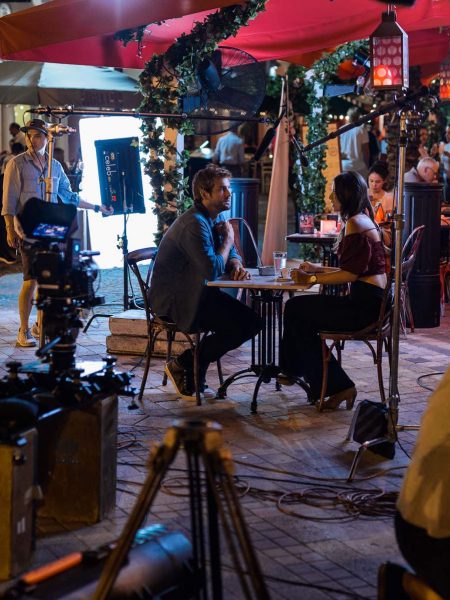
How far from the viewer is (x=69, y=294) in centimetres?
465

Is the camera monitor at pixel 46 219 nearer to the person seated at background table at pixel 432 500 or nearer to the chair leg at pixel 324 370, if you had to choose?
the person seated at background table at pixel 432 500

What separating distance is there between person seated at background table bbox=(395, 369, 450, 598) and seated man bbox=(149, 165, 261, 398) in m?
3.59

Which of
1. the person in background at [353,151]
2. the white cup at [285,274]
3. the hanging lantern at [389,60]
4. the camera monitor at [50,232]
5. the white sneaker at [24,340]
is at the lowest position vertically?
the white sneaker at [24,340]

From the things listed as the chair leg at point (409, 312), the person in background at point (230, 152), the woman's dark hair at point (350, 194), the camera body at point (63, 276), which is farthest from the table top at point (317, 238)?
the person in background at point (230, 152)

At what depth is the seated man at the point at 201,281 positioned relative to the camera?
6914 millimetres

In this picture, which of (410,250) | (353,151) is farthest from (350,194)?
(353,151)

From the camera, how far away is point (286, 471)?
558 cm


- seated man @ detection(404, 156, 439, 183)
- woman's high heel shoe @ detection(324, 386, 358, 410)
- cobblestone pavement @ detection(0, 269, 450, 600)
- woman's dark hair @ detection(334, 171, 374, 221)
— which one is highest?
seated man @ detection(404, 156, 439, 183)

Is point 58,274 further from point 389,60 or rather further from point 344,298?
point 389,60

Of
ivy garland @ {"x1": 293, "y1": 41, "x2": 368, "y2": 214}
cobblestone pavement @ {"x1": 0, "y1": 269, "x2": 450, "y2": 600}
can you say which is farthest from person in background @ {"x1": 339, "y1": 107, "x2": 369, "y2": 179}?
cobblestone pavement @ {"x1": 0, "y1": 269, "x2": 450, "y2": 600}

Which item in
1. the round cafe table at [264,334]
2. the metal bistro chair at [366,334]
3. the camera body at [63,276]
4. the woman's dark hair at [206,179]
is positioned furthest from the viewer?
the woman's dark hair at [206,179]

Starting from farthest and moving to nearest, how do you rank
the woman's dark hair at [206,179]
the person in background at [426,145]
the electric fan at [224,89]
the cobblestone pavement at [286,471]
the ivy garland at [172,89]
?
the person in background at [426,145]
the electric fan at [224,89]
the ivy garland at [172,89]
the woman's dark hair at [206,179]
the cobblestone pavement at [286,471]

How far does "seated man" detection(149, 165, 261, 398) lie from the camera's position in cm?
691

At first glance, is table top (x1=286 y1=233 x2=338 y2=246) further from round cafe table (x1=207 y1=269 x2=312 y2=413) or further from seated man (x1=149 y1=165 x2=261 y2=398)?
seated man (x1=149 y1=165 x2=261 y2=398)
